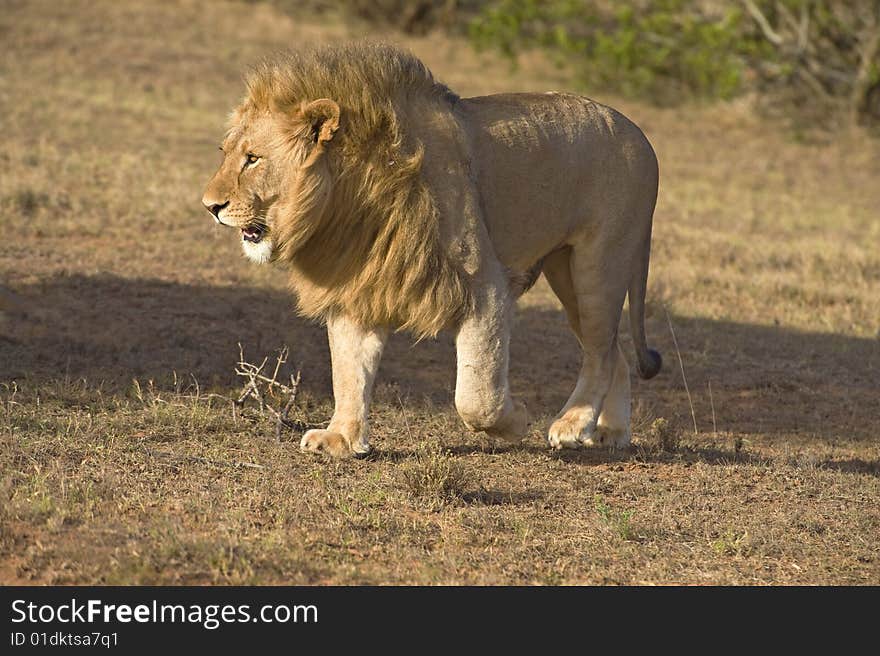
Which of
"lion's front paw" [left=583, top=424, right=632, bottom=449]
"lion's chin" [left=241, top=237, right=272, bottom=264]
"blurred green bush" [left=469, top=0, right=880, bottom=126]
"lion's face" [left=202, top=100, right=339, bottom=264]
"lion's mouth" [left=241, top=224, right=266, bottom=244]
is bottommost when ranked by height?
"blurred green bush" [left=469, top=0, right=880, bottom=126]

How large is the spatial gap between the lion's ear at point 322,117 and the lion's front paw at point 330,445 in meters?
1.27

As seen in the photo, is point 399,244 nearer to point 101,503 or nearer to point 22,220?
point 101,503

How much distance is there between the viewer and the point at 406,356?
26.6ft

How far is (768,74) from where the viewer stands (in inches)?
787

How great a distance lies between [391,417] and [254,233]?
170 cm

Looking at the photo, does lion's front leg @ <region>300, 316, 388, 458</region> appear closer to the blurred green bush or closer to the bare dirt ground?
the bare dirt ground

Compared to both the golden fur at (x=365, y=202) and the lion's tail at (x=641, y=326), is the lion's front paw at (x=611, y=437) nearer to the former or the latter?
the lion's tail at (x=641, y=326)

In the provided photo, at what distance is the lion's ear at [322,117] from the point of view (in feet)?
17.2

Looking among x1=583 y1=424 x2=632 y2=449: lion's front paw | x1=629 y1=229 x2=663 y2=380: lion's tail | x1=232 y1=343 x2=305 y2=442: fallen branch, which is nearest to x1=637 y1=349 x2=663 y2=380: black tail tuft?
x1=629 y1=229 x2=663 y2=380: lion's tail

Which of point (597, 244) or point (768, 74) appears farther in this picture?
point (768, 74)

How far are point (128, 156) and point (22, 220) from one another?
3026 mm

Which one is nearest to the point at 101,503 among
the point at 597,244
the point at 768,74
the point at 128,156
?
the point at 597,244

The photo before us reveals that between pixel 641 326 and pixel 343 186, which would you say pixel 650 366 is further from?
pixel 343 186

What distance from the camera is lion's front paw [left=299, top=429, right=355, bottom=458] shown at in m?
5.68
